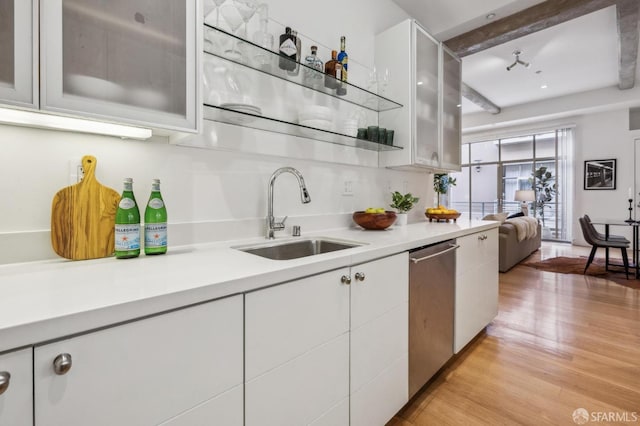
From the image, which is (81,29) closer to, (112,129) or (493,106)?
(112,129)

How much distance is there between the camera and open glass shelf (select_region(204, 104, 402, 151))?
1.34 m

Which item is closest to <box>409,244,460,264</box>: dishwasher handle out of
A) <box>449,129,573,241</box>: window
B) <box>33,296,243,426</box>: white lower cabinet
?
<box>33,296,243,426</box>: white lower cabinet

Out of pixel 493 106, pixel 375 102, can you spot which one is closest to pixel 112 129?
pixel 375 102

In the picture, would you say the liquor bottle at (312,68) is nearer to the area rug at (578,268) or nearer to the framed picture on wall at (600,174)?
the area rug at (578,268)

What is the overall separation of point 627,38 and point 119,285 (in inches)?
216

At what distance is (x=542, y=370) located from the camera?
1862 mm

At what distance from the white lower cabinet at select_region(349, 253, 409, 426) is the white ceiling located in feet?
8.37

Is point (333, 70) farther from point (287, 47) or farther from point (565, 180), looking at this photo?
point (565, 180)

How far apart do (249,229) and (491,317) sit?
82.7 inches

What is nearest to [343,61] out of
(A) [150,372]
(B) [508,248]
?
(A) [150,372]

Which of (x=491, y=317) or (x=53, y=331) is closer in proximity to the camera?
(x=53, y=331)

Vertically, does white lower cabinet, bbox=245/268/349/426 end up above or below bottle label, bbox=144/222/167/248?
below

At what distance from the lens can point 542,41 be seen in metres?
3.96

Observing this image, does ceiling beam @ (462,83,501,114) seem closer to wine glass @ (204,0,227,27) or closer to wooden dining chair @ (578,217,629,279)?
wooden dining chair @ (578,217,629,279)
